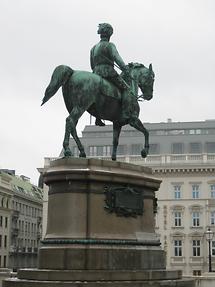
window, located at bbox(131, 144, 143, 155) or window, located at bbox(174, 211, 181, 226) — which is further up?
window, located at bbox(131, 144, 143, 155)

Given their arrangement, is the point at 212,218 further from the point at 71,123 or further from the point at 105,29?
the point at 71,123

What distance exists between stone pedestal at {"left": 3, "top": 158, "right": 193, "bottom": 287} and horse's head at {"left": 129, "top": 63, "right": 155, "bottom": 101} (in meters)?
2.42

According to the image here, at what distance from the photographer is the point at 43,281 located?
11477 millimetres

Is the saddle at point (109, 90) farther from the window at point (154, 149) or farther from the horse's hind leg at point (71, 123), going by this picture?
the window at point (154, 149)

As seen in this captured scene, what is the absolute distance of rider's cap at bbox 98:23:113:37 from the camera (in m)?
14.7

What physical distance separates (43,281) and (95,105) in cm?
464

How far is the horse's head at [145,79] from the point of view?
49.0 feet

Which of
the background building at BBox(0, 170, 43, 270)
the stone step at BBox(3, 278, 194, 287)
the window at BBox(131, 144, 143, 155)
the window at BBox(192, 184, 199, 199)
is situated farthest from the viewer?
the background building at BBox(0, 170, 43, 270)

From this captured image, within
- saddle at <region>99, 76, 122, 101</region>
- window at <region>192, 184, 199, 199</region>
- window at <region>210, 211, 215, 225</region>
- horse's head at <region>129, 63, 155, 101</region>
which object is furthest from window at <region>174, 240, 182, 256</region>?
saddle at <region>99, 76, 122, 101</region>

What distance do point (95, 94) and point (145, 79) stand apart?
1803mm

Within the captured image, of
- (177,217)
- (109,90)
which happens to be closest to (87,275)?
(109,90)

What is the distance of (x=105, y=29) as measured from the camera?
14695mm

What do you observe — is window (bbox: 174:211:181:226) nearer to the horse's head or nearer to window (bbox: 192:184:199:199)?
window (bbox: 192:184:199:199)

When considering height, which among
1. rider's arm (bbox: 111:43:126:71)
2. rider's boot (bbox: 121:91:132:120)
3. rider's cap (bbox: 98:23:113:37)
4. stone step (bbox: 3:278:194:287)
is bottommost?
stone step (bbox: 3:278:194:287)
